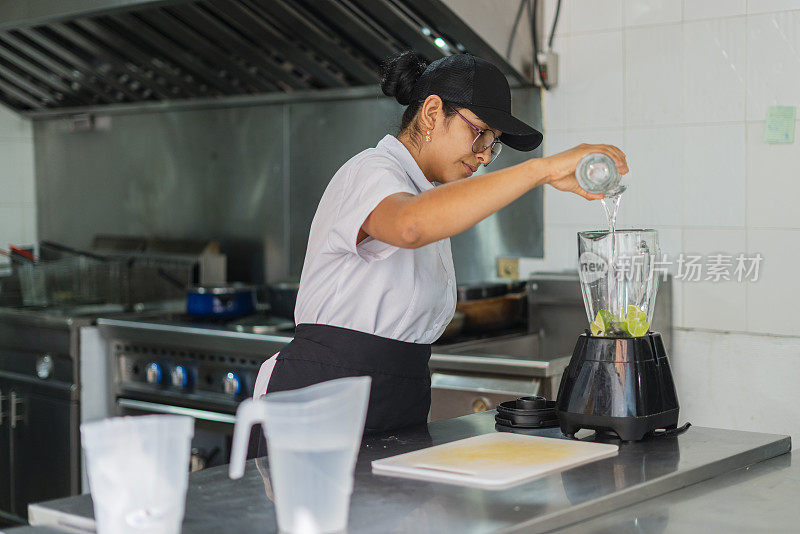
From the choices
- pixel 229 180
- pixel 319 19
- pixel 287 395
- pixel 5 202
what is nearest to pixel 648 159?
pixel 319 19

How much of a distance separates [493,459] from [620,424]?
10.0 inches

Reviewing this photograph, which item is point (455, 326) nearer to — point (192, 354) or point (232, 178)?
point (192, 354)

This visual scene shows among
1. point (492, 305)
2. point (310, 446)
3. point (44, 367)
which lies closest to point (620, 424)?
point (310, 446)

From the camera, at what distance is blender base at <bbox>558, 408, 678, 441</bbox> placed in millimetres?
1526

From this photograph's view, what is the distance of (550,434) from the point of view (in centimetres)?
162

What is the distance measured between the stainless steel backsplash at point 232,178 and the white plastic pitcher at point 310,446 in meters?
2.24

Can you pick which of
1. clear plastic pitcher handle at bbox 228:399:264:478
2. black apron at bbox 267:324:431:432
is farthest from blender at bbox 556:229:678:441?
clear plastic pitcher handle at bbox 228:399:264:478

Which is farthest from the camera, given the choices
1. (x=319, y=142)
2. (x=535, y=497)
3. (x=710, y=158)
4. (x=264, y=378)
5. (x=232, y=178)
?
(x=232, y=178)

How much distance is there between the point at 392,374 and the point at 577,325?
1.40m

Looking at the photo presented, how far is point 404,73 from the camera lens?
178cm

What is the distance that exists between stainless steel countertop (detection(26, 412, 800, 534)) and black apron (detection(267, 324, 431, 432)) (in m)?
0.21

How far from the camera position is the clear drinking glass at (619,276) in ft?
5.19

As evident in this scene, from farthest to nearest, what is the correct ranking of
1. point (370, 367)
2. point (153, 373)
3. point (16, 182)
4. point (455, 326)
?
point (16, 182) → point (153, 373) → point (455, 326) → point (370, 367)

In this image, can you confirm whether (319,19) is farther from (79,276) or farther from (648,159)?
(79,276)
